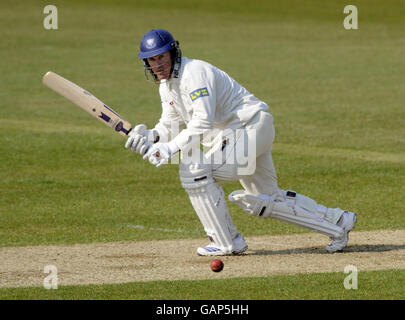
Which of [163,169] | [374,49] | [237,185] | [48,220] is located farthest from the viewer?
[374,49]

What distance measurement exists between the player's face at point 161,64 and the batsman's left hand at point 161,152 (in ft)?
2.18

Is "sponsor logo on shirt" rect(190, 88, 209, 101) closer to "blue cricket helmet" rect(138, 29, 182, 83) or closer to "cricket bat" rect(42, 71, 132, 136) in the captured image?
"blue cricket helmet" rect(138, 29, 182, 83)

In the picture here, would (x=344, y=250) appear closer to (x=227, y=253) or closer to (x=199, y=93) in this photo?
(x=227, y=253)

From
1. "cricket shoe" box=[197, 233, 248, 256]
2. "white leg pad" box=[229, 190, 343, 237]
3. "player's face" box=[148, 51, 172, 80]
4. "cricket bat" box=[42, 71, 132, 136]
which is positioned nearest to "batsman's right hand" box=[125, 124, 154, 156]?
"cricket bat" box=[42, 71, 132, 136]

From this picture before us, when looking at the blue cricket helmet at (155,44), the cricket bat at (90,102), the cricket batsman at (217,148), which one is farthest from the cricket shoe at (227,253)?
the blue cricket helmet at (155,44)

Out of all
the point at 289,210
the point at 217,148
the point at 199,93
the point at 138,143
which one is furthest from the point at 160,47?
the point at 289,210

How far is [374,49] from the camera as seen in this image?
94.7ft

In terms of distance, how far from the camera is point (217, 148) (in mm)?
8266

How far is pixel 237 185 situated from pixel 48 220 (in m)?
3.28

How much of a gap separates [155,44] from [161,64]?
0.20 m

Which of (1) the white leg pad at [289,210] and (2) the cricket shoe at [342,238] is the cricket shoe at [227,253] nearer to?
(1) the white leg pad at [289,210]

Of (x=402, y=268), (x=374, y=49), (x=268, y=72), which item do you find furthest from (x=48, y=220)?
(x=374, y=49)

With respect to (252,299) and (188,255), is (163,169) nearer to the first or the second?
(188,255)
